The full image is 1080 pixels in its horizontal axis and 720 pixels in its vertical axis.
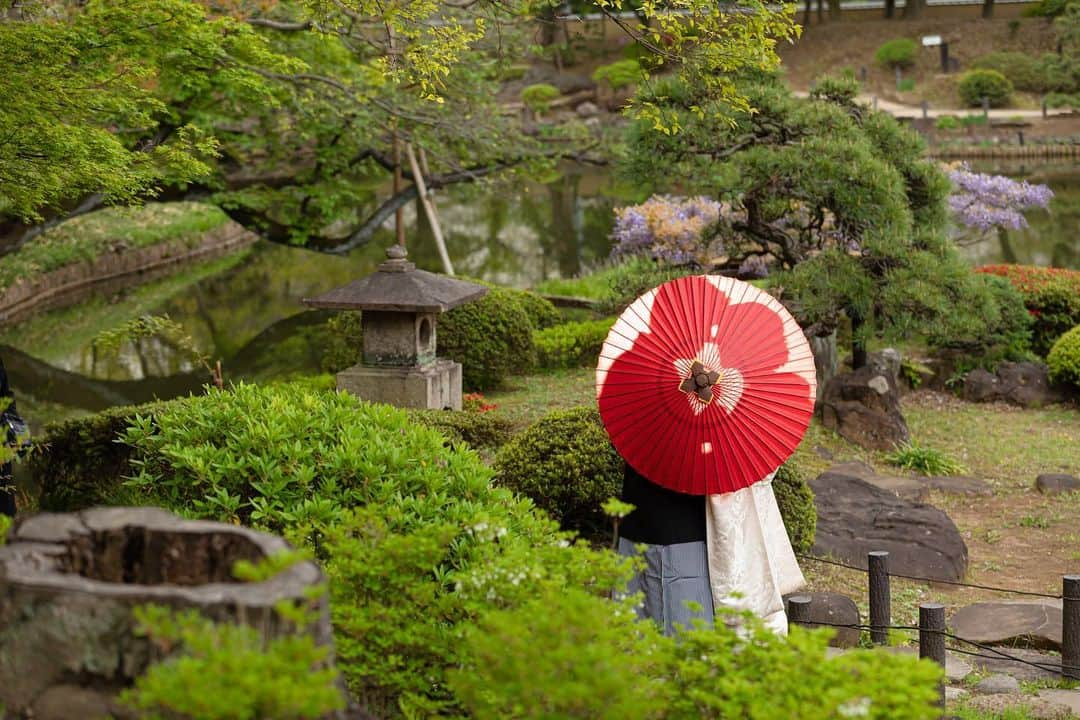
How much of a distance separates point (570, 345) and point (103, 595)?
439 inches

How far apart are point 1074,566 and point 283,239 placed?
11640mm

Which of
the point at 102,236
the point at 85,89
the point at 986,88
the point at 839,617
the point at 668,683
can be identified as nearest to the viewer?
the point at 668,683

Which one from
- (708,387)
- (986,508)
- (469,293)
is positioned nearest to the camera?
(708,387)

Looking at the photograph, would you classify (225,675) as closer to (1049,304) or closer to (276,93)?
(1049,304)

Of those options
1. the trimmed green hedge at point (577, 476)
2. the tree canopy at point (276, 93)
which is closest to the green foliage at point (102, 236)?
the tree canopy at point (276, 93)

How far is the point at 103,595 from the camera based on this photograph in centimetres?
261

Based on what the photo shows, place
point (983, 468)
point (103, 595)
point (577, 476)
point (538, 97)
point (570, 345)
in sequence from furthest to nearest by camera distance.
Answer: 1. point (538, 97)
2. point (570, 345)
3. point (983, 468)
4. point (577, 476)
5. point (103, 595)

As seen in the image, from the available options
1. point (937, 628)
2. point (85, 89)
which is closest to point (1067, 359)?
point (937, 628)

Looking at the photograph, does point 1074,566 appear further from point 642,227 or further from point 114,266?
point 114,266

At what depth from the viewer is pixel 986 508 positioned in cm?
946

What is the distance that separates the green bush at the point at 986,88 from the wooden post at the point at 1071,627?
3425cm

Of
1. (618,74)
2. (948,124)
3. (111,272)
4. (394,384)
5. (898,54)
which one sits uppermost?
(898,54)

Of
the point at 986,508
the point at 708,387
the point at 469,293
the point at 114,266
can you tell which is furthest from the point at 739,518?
the point at 114,266

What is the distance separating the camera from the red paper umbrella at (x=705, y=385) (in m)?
5.32
